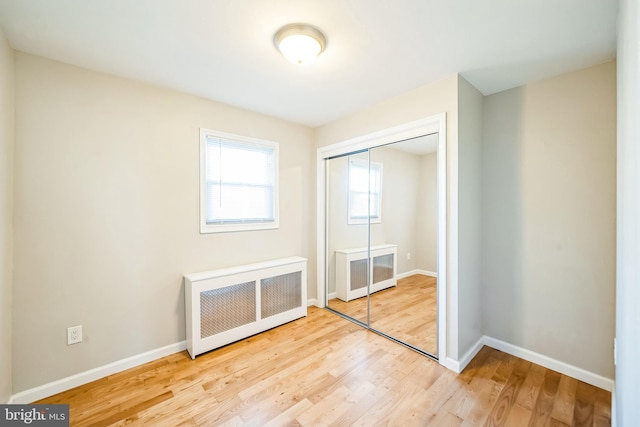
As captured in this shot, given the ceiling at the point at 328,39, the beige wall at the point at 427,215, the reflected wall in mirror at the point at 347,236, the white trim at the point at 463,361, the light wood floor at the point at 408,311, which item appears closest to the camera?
the ceiling at the point at 328,39

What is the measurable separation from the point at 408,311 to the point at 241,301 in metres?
1.78

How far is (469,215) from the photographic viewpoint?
2.33 metres

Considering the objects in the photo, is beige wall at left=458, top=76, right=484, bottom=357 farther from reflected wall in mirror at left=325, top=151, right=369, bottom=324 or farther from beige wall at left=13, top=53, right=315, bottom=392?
beige wall at left=13, top=53, right=315, bottom=392

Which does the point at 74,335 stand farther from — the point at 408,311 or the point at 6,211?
the point at 408,311

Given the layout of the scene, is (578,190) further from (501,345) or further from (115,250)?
(115,250)

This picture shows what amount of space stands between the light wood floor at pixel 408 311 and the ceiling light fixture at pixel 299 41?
2122mm

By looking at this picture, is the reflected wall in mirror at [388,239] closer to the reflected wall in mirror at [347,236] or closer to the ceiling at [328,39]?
the reflected wall in mirror at [347,236]

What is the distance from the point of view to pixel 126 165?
2.21 metres

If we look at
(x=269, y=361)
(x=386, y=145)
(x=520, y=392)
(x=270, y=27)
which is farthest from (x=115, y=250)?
(x=520, y=392)

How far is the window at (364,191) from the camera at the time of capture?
2926 mm

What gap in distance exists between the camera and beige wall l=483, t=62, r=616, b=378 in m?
1.98

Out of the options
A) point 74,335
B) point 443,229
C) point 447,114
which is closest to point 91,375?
point 74,335

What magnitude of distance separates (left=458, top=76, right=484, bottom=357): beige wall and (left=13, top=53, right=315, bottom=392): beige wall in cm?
231

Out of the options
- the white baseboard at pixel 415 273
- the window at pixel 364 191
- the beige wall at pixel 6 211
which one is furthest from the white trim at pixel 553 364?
the beige wall at pixel 6 211
